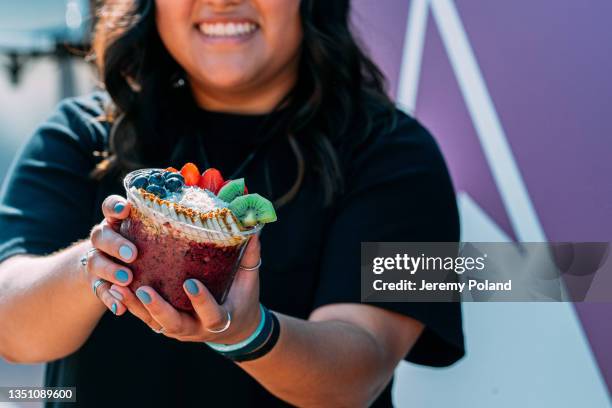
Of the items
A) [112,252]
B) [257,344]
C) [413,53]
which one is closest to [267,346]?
[257,344]

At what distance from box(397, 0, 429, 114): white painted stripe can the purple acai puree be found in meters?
1.14

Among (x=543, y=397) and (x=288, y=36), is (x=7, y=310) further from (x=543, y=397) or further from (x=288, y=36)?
(x=543, y=397)

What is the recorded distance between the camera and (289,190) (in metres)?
1.66

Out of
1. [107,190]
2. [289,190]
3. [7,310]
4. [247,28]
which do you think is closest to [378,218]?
[289,190]

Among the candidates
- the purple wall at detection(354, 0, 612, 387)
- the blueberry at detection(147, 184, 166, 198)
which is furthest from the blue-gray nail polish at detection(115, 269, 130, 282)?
the purple wall at detection(354, 0, 612, 387)

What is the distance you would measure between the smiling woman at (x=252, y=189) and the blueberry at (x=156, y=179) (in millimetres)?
217

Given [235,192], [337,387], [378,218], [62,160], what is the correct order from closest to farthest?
[235,192] < [337,387] < [378,218] < [62,160]

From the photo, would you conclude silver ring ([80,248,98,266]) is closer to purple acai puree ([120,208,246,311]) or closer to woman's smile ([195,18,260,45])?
purple acai puree ([120,208,246,311])

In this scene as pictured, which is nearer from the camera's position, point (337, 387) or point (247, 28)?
Result: point (337, 387)

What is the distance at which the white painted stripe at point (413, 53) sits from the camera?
215cm

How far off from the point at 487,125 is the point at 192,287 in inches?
42.7

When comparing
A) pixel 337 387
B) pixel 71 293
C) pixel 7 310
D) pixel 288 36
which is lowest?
pixel 337 387

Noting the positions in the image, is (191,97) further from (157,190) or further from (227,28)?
(157,190)

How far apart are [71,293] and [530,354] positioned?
1039 millimetres
